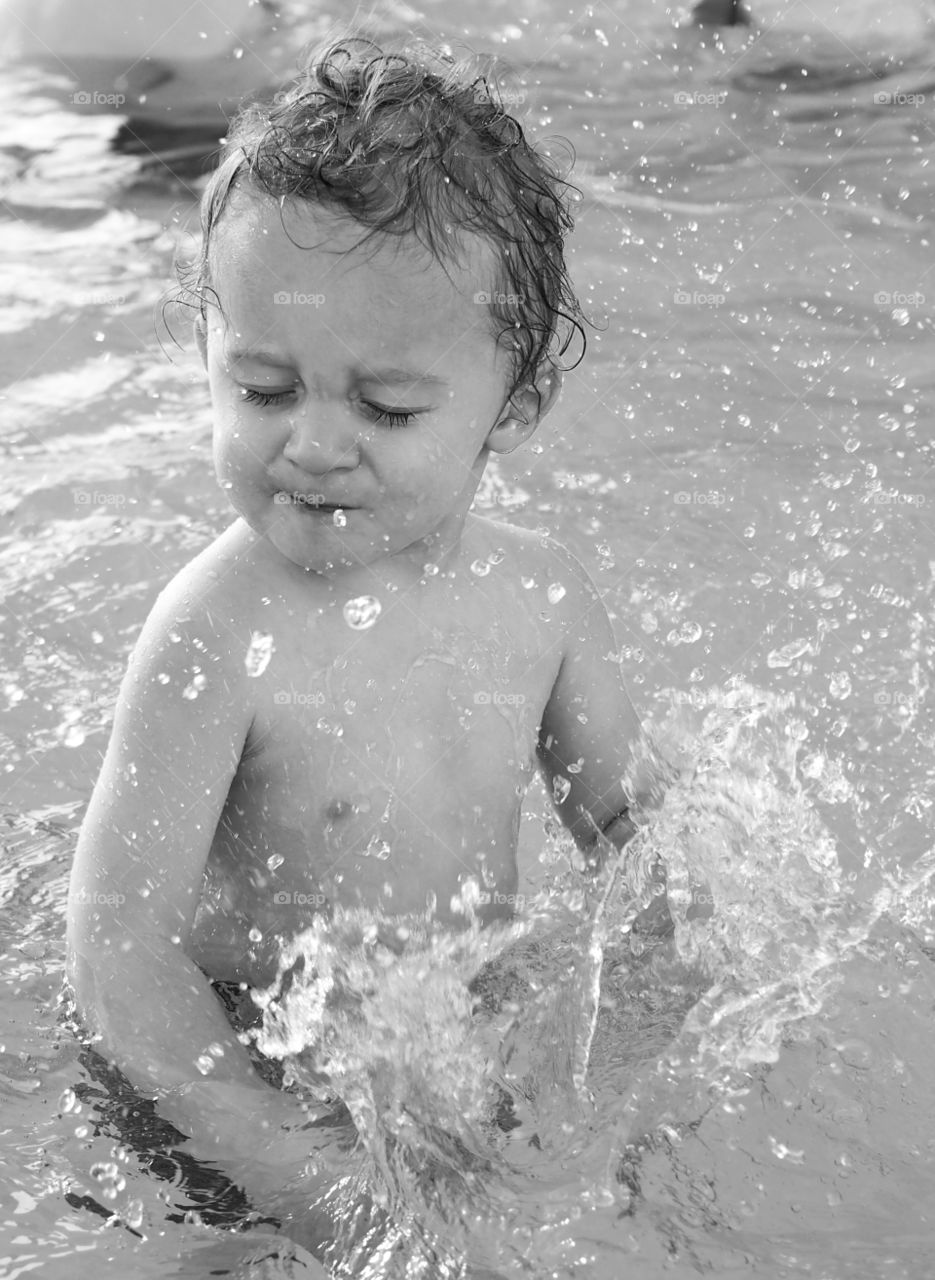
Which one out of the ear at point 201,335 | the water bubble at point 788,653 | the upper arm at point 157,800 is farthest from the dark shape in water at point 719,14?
the upper arm at point 157,800

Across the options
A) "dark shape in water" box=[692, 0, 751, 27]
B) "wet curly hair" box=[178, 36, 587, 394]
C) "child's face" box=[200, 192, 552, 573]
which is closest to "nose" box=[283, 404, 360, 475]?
"child's face" box=[200, 192, 552, 573]

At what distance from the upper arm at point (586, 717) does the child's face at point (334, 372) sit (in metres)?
0.37

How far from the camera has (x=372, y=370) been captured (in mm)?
1463

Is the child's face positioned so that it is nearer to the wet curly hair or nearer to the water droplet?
the wet curly hair

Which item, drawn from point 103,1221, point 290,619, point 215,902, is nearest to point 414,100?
point 290,619

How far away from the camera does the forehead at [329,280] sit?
4.73 ft

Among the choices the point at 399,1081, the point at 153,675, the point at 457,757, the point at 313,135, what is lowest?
the point at 399,1081

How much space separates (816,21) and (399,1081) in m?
Answer: 5.04

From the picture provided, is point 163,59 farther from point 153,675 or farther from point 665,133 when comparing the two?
point 153,675

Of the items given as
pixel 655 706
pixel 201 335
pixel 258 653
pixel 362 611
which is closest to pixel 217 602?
pixel 258 653

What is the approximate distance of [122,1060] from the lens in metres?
1.53

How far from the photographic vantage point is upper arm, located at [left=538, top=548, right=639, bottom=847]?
1902 mm

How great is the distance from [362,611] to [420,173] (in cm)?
46

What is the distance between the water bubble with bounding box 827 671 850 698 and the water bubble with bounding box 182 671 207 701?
4.74ft
